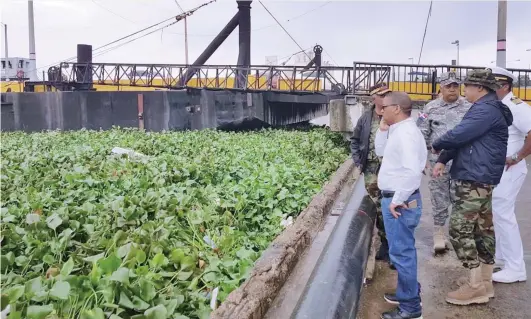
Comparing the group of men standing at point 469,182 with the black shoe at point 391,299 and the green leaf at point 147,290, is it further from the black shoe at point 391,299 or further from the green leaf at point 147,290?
the green leaf at point 147,290

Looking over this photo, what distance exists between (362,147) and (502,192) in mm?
1312

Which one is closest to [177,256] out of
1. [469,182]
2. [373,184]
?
[469,182]

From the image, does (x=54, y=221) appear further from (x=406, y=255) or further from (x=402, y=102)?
(x=402, y=102)

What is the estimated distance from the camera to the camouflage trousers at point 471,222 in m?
3.32

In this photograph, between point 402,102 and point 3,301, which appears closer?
point 3,301

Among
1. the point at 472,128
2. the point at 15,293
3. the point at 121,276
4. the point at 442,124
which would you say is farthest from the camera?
the point at 442,124

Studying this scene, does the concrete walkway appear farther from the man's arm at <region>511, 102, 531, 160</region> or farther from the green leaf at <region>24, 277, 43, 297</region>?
the green leaf at <region>24, 277, 43, 297</region>

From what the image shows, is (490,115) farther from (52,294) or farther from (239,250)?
(52,294)

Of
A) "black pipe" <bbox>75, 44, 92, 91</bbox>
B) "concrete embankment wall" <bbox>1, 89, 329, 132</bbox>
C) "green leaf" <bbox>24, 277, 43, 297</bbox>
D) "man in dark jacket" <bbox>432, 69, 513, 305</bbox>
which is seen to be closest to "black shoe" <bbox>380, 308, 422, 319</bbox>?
"man in dark jacket" <bbox>432, 69, 513, 305</bbox>

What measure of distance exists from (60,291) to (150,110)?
1702 cm

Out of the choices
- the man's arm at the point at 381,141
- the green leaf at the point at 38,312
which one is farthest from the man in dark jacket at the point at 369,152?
the green leaf at the point at 38,312

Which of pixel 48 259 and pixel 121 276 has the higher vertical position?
pixel 121 276

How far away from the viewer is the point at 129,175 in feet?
18.7

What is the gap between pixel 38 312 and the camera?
2.13 m
